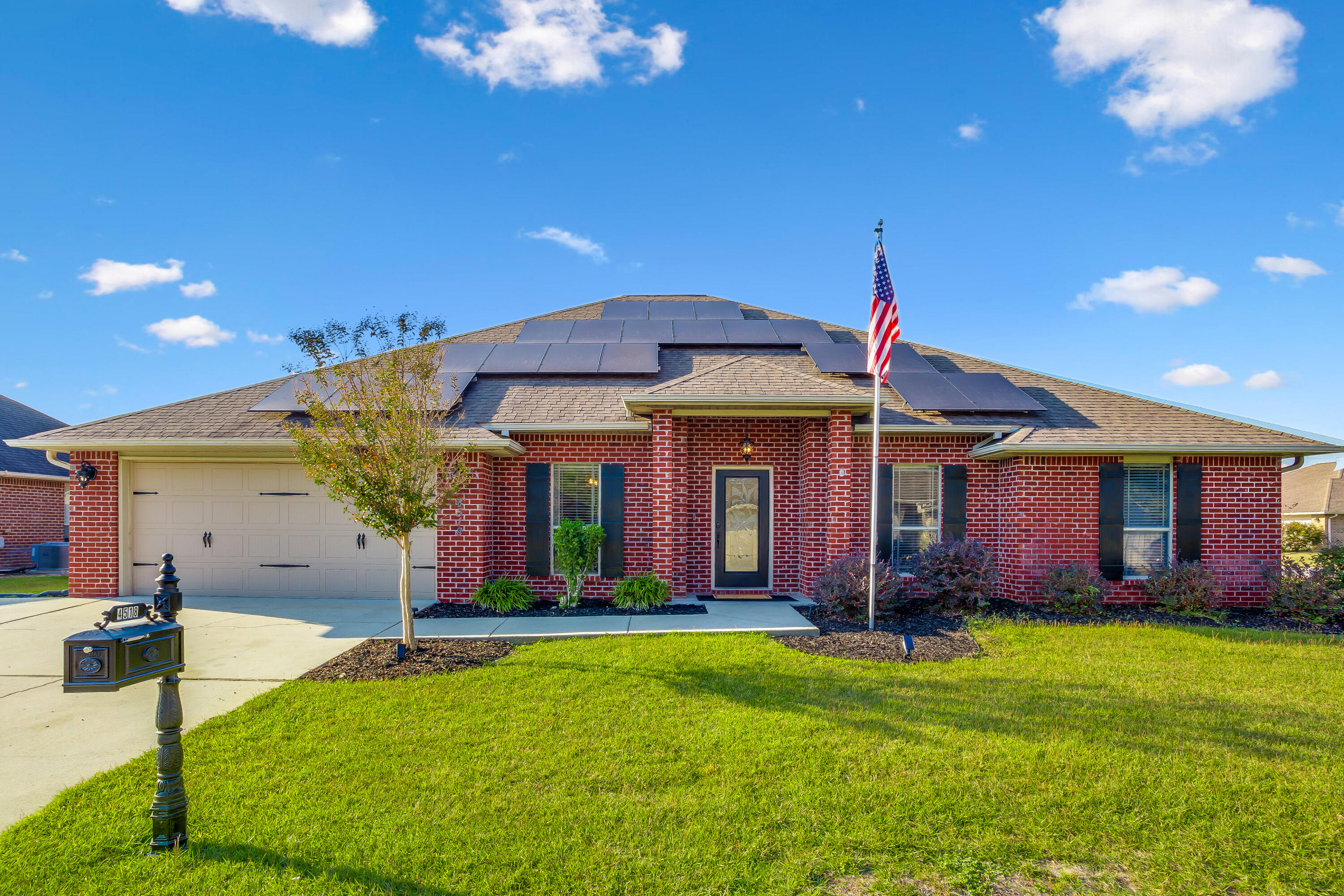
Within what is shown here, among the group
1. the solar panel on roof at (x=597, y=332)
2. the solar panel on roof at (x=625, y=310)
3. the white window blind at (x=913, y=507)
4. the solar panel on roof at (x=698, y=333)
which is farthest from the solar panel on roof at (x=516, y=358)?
the white window blind at (x=913, y=507)

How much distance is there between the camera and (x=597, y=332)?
13281 mm

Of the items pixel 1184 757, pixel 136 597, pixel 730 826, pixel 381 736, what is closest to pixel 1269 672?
pixel 1184 757

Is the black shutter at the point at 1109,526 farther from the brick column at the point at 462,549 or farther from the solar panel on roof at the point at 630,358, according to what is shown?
the brick column at the point at 462,549

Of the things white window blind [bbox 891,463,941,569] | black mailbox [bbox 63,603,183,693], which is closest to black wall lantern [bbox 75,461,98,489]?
black mailbox [bbox 63,603,183,693]

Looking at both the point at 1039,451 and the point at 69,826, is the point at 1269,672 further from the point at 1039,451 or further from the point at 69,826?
the point at 69,826

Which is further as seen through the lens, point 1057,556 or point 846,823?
point 1057,556

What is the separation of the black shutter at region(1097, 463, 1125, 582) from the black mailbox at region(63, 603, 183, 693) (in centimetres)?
1089

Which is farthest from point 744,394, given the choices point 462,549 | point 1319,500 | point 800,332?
point 1319,500

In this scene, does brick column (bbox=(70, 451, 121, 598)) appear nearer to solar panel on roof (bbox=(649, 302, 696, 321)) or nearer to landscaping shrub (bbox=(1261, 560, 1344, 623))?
solar panel on roof (bbox=(649, 302, 696, 321))

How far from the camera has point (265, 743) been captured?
14.2ft

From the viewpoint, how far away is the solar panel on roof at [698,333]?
500 inches

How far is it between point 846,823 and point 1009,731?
76.6 inches

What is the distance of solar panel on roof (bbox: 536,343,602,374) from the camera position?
37.2 feet

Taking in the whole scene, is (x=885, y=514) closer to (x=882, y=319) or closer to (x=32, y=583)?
(x=882, y=319)
